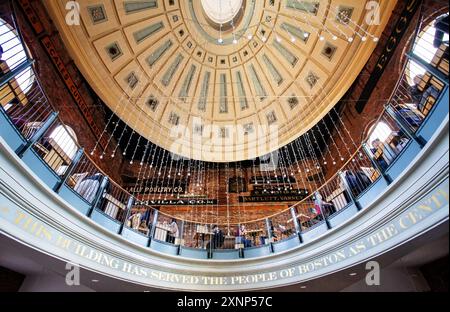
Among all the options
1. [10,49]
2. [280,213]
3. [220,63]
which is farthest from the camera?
[220,63]

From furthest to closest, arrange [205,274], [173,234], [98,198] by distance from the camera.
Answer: [173,234] → [205,274] → [98,198]

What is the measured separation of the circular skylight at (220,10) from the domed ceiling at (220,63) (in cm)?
5

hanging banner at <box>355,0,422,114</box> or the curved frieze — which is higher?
hanging banner at <box>355,0,422,114</box>

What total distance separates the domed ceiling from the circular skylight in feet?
0.17

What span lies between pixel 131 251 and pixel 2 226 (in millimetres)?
3092

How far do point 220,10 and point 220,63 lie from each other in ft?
8.24

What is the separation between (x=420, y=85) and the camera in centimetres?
538

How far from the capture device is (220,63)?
1257cm

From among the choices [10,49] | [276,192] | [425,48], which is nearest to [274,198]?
[276,192]

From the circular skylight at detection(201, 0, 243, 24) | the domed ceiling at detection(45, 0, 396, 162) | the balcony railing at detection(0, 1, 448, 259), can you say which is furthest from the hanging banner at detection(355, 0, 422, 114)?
the circular skylight at detection(201, 0, 243, 24)

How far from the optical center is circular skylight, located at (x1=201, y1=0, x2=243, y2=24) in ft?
37.4

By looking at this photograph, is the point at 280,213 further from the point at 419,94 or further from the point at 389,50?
the point at 389,50

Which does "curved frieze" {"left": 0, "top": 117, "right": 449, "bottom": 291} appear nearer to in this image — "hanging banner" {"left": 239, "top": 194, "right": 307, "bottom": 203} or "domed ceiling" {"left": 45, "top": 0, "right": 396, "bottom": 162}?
"hanging banner" {"left": 239, "top": 194, "right": 307, "bottom": 203}

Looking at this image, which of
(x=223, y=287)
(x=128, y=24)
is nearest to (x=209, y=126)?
(x=128, y=24)
